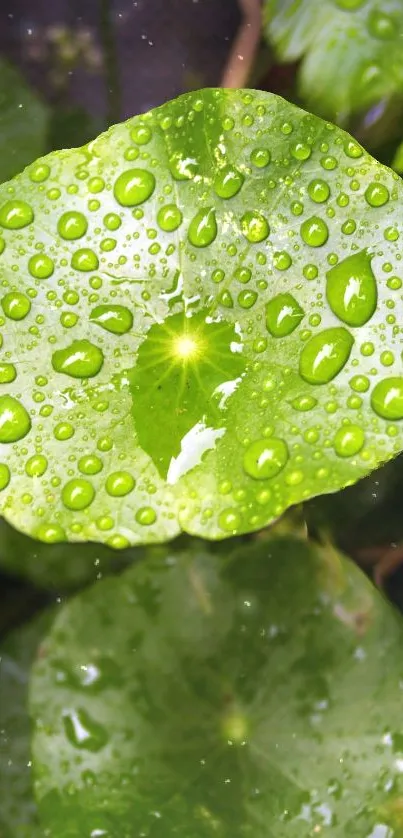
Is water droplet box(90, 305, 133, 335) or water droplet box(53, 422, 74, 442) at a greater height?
water droplet box(90, 305, 133, 335)

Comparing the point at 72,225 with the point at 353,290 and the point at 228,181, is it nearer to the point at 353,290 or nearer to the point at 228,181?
the point at 228,181

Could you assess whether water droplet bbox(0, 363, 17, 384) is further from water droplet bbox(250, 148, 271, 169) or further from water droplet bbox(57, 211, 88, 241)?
water droplet bbox(250, 148, 271, 169)

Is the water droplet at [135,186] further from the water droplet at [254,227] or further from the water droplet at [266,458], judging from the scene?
the water droplet at [266,458]

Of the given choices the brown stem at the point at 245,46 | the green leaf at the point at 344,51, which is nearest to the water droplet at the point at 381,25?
the green leaf at the point at 344,51

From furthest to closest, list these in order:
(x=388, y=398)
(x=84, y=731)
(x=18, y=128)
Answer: (x=18, y=128) < (x=84, y=731) < (x=388, y=398)

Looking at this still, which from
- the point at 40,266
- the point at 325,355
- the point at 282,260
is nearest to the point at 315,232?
the point at 282,260

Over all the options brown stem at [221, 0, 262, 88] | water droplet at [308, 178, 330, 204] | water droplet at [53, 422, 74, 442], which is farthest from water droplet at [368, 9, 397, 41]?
water droplet at [53, 422, 74, 442]

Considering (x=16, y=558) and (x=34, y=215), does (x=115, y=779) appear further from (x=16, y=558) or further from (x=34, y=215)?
(x=34, y=215)
